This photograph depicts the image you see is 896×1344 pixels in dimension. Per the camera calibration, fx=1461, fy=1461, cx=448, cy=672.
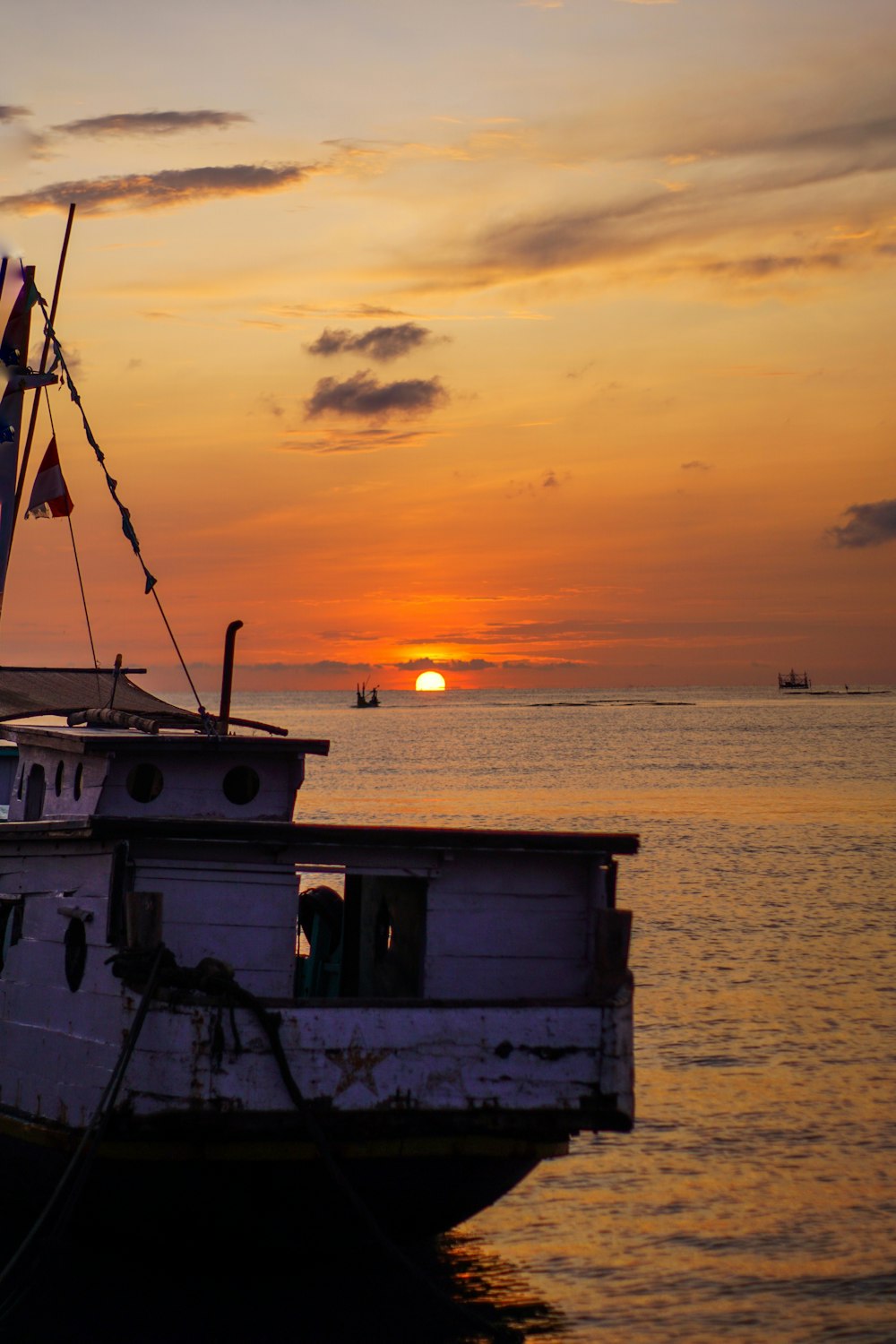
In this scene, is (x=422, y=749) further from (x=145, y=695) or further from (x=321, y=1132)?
(x=321, y=1132)

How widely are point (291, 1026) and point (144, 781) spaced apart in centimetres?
398

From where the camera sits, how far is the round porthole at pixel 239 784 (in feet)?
47.3

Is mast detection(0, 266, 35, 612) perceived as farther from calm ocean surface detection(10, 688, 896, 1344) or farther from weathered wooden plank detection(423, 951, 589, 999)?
calm ocean surface detection(10, 688, 896, 1344)

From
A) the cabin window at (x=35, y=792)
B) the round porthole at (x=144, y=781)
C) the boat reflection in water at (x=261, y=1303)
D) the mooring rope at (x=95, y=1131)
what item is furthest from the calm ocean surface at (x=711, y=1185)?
the cabin window at (x=35, y=792)

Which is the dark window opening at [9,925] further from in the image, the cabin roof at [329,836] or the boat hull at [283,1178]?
the boat hull at [283,1178]

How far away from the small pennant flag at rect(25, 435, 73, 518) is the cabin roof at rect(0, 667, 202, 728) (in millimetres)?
2464

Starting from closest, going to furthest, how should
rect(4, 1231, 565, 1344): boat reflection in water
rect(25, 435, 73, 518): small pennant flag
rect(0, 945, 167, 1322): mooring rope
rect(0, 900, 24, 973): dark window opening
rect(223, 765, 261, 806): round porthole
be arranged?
rect(0, 945, 167, 1322): mooring rope → rect(4, 1231, 565, 1344): boat reflection in water → rect(0, 900, 24, 973): dark window opening → rect(223, 765, 261, 806): round porthole → rect(25, 435, 73, 518): small pennant flag

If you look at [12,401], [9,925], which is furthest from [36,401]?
[9,925]

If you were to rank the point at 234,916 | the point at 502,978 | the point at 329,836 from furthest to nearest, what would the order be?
1. the point at 502,978
2. the point at 234,916
3. the point at 329,836

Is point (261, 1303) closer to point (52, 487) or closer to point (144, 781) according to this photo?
point (144, 781)

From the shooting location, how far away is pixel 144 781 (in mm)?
14148

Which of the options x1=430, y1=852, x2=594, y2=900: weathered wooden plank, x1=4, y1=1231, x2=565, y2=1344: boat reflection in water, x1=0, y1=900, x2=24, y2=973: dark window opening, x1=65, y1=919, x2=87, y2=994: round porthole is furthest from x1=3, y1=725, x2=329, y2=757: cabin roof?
x1=4, y1=1231, x2=565, y2=1344: boat reflection in water

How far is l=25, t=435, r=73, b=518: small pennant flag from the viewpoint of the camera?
17.6 metres

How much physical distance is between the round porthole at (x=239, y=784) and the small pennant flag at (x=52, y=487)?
4969 millimetres
